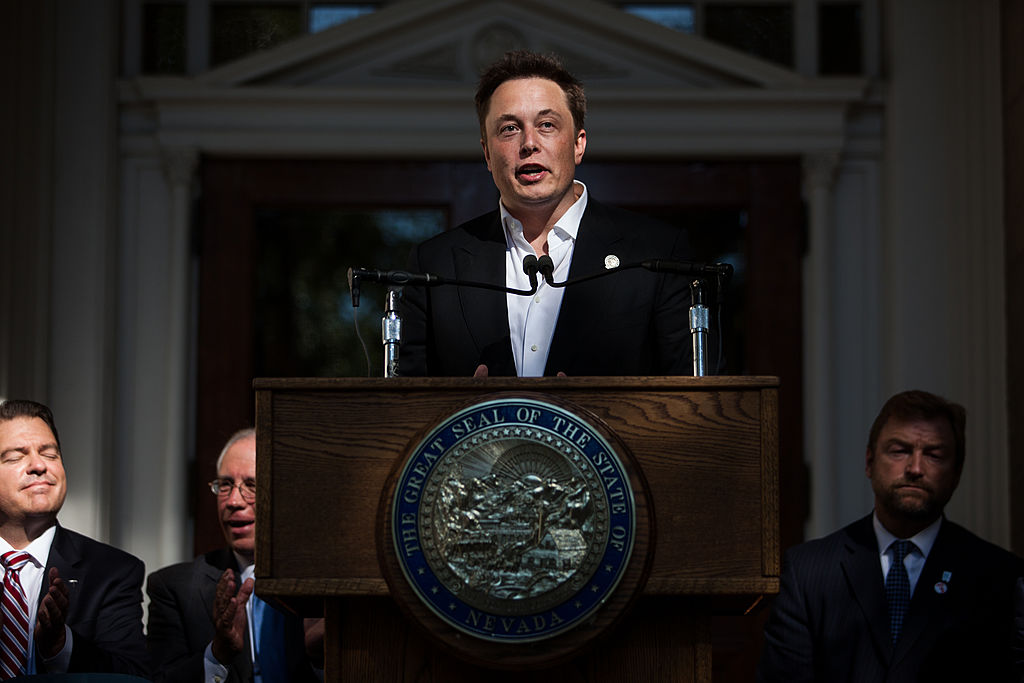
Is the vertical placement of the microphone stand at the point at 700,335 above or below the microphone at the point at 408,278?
below

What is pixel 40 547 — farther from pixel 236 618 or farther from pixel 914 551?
pixel 914 551

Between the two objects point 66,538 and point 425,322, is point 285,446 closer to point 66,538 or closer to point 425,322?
point 425,322

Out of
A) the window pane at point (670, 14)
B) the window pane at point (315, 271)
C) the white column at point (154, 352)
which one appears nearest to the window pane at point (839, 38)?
the window pane at point (670, 14)

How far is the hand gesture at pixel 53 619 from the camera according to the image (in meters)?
3.07

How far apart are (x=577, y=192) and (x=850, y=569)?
5.13ft

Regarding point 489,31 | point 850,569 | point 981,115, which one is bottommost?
point 850,569

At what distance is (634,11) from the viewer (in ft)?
16.8

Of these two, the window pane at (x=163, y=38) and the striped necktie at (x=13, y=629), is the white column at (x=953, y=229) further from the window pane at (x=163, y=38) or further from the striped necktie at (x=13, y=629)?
the striped necktie at (x=13, y=629)

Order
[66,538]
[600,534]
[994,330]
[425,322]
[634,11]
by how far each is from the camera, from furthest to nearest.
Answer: [634,11] → [994,330] → [66,538] → [425,322] → [600,534]

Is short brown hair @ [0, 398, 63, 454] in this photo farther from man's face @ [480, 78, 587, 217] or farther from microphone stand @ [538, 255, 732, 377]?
microphone stand @ [538, 255, 732, 377]

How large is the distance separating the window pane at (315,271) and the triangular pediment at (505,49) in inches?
19.4

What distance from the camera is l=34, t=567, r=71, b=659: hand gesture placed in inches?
121

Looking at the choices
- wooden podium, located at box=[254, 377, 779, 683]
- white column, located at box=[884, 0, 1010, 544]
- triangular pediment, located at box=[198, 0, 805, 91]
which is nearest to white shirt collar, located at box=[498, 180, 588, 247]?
wooden podium, located at box=[254, 377, 779, 683]

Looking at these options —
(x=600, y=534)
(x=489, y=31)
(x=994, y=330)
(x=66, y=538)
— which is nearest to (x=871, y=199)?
(x=994, y=330)
